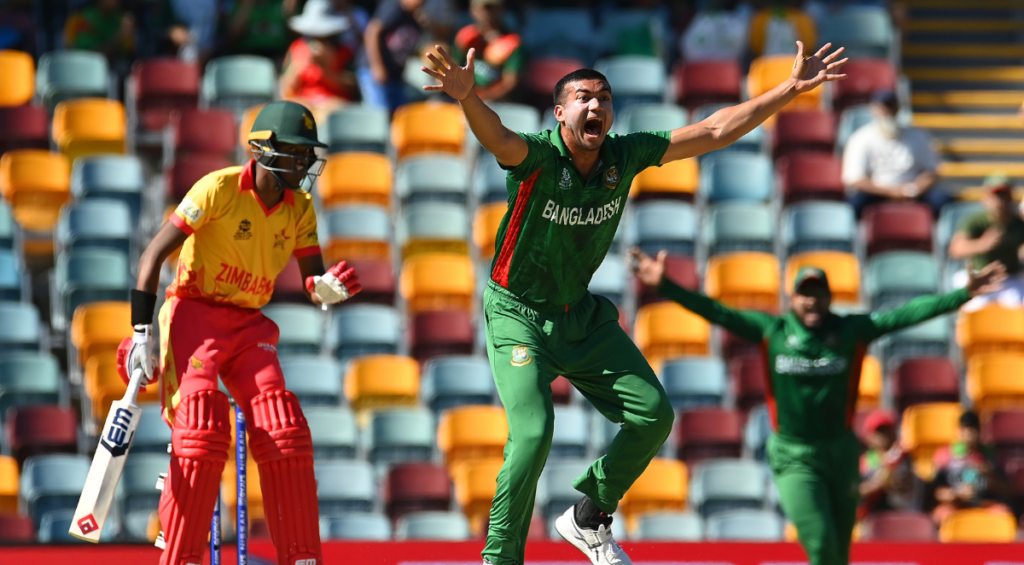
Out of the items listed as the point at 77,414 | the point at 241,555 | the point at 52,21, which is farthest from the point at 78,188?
the point at 241,555

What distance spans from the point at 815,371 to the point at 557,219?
2.48 meters

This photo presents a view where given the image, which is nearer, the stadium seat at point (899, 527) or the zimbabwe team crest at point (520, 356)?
the zimbabwe team crest at point (520, 356)

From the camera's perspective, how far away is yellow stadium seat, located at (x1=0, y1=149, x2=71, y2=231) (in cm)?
1172

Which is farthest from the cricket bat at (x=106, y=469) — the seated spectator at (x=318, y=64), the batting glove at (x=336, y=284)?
the seated spectator at (x=318, y=64)

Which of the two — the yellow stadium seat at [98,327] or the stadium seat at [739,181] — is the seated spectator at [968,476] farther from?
the yellow stadium seat at [98,327]

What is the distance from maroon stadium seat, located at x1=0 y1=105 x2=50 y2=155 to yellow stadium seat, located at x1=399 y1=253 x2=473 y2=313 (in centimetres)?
345

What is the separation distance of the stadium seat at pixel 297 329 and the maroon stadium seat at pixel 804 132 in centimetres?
454

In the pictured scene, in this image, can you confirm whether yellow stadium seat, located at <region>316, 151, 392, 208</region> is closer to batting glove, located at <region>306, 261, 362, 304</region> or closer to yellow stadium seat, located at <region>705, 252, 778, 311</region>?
yellow stadium seat, located at <region>705, 252, 778, 311</region>

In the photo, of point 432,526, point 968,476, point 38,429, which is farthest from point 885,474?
point 38,429

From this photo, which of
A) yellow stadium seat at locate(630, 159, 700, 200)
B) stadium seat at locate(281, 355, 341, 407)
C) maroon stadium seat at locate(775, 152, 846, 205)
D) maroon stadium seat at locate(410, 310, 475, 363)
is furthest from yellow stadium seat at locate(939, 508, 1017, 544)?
stadium seat at locate(281, 355, 341, 407)

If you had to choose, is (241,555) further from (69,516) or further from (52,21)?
(52,21)

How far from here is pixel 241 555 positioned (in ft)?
19.7

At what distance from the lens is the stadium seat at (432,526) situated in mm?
9523

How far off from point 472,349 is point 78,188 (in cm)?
346
